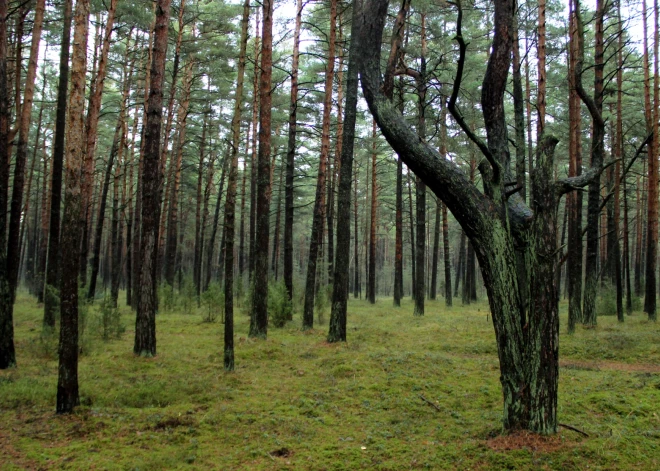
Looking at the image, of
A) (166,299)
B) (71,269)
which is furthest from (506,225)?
(166,299)

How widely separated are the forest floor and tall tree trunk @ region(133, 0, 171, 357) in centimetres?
65

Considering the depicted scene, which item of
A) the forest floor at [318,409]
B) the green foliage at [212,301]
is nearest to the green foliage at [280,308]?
the green foliage at [212,301]

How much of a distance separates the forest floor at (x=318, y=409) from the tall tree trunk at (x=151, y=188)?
2.15 ft

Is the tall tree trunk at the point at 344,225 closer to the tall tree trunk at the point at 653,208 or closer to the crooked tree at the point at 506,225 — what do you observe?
the crooked tree at the point at 506,225

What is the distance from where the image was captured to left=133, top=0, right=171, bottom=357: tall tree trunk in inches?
340

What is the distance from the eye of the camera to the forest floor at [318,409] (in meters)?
4.21

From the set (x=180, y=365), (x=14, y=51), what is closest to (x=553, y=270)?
(x=180, y=365)

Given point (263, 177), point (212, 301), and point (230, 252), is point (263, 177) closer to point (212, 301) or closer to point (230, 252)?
point (230, 252)

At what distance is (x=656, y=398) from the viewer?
5.68 metres

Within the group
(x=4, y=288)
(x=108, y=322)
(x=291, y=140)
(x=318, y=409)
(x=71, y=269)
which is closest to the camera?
(x=71, y=269)

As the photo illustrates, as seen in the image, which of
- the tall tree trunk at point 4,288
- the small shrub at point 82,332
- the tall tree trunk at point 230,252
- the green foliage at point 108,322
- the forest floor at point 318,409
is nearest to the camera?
the forest floor at point 318,409

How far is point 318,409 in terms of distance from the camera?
6059mm

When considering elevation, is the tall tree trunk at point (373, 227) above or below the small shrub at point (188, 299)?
above

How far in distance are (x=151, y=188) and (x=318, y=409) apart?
5663mm
